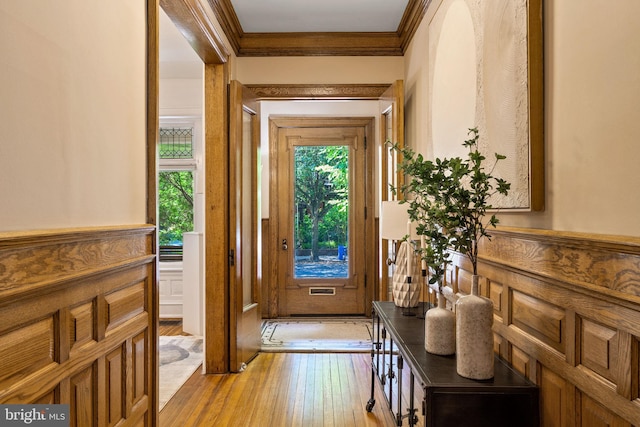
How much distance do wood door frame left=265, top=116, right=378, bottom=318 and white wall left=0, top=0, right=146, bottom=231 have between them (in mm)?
3286

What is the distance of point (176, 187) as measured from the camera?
5.13 metres

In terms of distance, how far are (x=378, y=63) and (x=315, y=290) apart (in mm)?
2818

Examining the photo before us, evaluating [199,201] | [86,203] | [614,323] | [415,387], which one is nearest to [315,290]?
[199,201]

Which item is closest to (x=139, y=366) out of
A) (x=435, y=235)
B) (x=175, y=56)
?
(x=435, y=235)

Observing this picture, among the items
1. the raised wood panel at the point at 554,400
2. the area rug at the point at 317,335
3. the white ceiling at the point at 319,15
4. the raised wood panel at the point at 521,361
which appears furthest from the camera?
the area rug at the point at 317,335

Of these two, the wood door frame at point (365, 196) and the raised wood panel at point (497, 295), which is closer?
the raised wood panel at point (497, 295)

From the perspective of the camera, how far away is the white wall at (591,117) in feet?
3.29

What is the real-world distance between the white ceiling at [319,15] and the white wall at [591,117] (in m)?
2.17

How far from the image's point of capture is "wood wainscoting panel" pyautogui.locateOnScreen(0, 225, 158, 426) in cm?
108

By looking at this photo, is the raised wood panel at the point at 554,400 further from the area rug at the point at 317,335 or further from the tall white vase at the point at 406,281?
the area rug at the point at 317,335

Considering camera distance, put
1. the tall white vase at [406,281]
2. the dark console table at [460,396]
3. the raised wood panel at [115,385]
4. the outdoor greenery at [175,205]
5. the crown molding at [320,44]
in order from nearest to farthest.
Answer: the dark console table at [460,396]
the raised wood panel at [115,385]
the tall white vase at [406,281]
the crown molding at [320,44]
the outdoor greenery at [175,205]

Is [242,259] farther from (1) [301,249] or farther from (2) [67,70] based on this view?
(2) [67,70]

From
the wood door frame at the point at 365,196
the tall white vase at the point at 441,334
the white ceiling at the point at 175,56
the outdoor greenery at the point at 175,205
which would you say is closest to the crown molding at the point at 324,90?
the white ceiling at the point at 175,56

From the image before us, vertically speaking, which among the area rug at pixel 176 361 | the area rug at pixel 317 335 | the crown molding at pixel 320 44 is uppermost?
the crown molding at pixel 320 44
